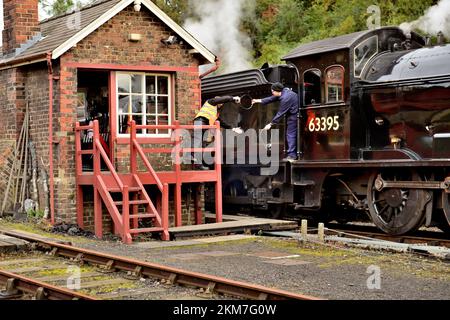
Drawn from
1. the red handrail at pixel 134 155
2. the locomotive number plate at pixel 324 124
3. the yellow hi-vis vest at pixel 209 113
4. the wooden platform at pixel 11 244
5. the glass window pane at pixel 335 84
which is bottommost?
the wooden platform at pixel 11 244

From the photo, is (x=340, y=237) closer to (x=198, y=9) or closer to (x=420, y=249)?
(x=420, y=249)

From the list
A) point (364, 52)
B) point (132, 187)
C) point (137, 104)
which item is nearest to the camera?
point (132, 187)

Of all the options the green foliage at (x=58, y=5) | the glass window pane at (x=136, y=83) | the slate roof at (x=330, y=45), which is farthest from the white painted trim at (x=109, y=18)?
the green foliage at (x=58, y=5)

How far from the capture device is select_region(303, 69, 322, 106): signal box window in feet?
48.0

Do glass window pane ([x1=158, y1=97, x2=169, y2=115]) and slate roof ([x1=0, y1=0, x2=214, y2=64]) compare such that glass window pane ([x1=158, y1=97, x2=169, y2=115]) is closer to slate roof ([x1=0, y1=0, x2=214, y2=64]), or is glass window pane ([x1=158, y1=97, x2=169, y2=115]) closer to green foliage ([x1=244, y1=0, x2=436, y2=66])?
slate roof ([x1=0, y1=0, x2=214, y2=64])

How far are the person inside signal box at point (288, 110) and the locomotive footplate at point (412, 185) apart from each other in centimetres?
Answer: 213

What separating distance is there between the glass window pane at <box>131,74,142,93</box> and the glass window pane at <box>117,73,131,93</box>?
110mm

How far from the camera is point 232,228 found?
13.8 metres

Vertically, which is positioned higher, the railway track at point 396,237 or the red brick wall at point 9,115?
the red brick wall at point 9,115

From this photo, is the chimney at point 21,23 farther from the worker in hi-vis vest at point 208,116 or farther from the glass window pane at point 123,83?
the worker in hi-vis vest at point 208,116

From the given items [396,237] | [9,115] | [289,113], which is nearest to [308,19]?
[289,113]

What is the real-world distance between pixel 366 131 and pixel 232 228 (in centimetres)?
300

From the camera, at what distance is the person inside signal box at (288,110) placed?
1472 centimetres

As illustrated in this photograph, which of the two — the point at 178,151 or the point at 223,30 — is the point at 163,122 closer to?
the point at 178,151
